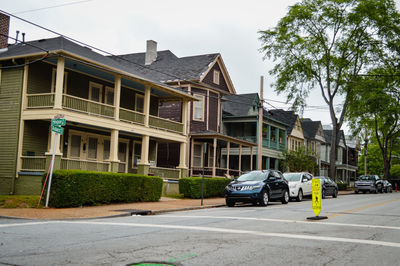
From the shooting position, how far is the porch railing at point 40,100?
20.3 m

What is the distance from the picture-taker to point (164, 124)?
27.6m

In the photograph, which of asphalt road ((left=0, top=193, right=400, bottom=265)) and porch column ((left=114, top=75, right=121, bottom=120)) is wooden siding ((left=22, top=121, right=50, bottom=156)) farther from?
asphalt road ((left=0, top=193, right=400, bottom=265))

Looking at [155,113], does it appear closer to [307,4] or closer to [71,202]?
[71,202]

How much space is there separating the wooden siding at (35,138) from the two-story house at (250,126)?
20924 mm

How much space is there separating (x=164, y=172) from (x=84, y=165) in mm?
6807

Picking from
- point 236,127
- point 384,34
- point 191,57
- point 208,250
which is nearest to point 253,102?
point 236,127

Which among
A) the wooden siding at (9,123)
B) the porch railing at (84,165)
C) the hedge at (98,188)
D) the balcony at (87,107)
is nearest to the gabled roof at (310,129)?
the balcony at (87,107)

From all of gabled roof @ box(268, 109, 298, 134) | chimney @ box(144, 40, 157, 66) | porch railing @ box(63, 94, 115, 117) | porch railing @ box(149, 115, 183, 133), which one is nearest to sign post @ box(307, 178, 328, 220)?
porch railing @ box(63, 94, 115, 117)

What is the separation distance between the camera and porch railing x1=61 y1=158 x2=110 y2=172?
20.7 meters

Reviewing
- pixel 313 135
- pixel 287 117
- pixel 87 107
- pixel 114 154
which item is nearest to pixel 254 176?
pixel 114 154

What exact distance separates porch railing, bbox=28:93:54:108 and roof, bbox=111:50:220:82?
1145 cm

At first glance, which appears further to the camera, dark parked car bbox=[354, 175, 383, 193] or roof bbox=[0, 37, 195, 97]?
dark parked car bbox=[354, 175, 383, 193]

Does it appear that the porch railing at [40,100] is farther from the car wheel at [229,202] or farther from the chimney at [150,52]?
the chimney at [150,52]

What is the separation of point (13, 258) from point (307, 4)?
1434 inches
